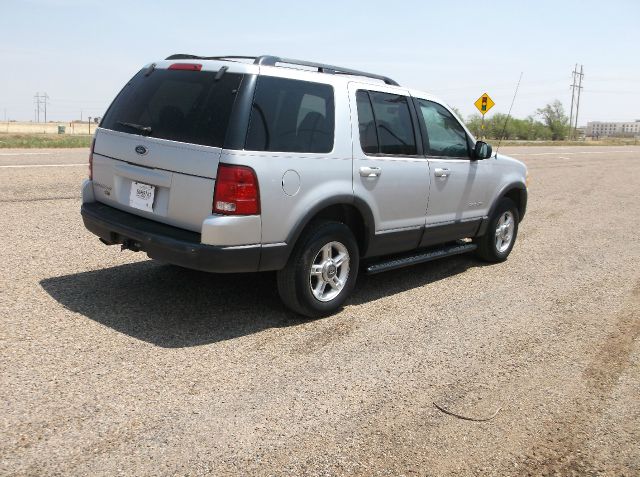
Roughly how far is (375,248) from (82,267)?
281 centimetres

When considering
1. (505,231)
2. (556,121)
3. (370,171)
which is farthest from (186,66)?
(556,121)

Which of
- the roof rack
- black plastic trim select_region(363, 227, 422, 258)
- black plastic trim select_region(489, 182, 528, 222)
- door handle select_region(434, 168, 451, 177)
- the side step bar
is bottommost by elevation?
the side step bar

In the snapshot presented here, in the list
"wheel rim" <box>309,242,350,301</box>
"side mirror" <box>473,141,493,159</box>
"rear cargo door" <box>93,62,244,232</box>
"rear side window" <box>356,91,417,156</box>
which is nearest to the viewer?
"rear cargo door" <box>93,62,244,232</box>

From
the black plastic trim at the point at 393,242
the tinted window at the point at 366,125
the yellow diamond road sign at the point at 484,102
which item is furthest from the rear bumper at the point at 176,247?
the yellow diamond road sign at the point at 484,102

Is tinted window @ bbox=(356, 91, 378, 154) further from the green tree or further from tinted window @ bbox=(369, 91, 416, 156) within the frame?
the green tree

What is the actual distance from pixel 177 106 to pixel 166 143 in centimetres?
32

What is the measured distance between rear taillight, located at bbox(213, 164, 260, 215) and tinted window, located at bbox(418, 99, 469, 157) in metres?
2.40

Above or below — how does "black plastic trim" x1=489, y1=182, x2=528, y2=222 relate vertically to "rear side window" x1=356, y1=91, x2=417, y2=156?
below

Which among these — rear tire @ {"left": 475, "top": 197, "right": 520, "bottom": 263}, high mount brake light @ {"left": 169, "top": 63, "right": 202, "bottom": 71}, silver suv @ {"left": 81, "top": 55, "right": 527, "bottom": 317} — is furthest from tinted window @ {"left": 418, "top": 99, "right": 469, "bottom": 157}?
high mount brake light @ {"left": 169, "top": 63, "right": 202, "bottom": 71}

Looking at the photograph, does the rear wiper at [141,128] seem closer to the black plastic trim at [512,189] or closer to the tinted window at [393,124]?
the tinted window at [393,124]

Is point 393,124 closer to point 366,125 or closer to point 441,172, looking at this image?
point 366,125

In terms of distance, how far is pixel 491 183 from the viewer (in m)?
7.08

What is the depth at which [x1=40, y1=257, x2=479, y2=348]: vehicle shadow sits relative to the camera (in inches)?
184

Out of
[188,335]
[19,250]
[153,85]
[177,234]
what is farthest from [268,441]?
[19,250]
